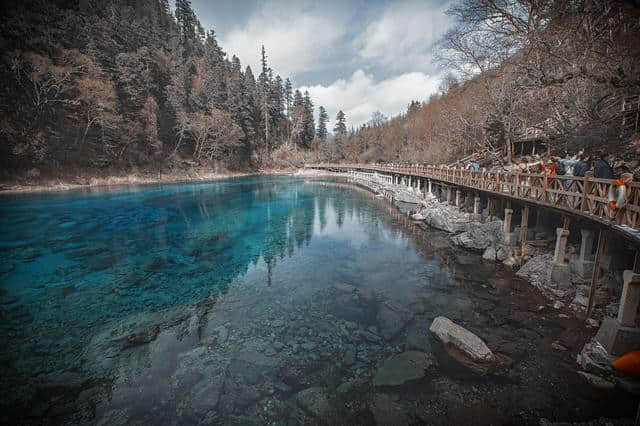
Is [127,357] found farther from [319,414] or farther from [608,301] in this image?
[608,301]

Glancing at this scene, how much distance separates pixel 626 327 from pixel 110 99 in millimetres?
54253

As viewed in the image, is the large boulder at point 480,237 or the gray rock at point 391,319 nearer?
the gray rock at point 391,319

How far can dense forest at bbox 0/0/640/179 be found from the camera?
360 inches

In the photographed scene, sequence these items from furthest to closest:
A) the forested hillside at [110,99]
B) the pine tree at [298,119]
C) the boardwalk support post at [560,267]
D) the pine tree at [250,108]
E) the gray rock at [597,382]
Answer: the pine tree at [298,119], the pine tree at [250,108], the forested hillside at [110,99], the boardwalk support post at [560,267], the gray rock at [597,382]

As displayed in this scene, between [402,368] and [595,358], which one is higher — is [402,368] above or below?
below

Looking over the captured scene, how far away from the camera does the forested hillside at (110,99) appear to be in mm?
31422

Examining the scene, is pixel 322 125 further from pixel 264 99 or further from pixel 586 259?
pixel 586 259

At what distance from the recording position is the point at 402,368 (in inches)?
240

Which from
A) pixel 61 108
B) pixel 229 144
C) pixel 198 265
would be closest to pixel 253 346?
pixel 198 265

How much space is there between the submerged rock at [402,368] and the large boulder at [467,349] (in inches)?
28.0

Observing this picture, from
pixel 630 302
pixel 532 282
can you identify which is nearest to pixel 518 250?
pixel 532 282

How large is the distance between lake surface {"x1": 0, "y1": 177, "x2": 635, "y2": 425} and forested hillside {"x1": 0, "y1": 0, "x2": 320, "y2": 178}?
25354 mm

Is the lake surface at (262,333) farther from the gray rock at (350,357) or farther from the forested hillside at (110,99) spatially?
the forested hillside at (110,99)

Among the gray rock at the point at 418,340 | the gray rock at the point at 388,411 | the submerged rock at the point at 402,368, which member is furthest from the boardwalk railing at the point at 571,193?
the gray rock at the point at 388,411
